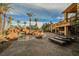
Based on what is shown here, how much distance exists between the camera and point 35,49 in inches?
86.2

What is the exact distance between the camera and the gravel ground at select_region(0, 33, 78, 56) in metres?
2.17

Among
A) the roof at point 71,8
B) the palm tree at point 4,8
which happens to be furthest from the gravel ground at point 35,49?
the roof at point 71,8

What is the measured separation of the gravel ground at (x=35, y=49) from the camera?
2.17 metres

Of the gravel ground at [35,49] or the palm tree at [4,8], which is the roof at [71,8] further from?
the palm tree at [4,8]

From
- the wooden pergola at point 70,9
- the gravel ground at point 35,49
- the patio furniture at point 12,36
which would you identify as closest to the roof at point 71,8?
the wooden pergola at point 70,9

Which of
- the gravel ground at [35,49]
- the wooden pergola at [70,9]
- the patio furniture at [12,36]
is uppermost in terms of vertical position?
the wooden pergola at [70,9]

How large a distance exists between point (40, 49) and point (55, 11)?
595mm

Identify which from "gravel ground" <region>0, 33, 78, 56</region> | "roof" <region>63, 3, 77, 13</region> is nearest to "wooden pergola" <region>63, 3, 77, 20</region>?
"roof" <region>63, 3, 77, 13</region>

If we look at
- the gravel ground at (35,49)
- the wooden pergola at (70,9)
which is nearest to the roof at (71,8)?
the wooden pergola at (70,9)

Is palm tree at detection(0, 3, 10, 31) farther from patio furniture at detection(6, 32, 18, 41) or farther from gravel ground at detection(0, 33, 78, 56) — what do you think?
gravel ground at detection(0, 33, 78, 56)

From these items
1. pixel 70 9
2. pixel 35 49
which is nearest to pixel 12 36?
pixel 35 49

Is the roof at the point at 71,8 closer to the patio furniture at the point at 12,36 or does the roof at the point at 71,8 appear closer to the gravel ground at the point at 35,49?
the gravel ground at the point at 35,49

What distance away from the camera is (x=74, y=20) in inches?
86.5

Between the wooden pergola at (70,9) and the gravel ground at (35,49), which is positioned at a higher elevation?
the wooden pergola at (70,9)
